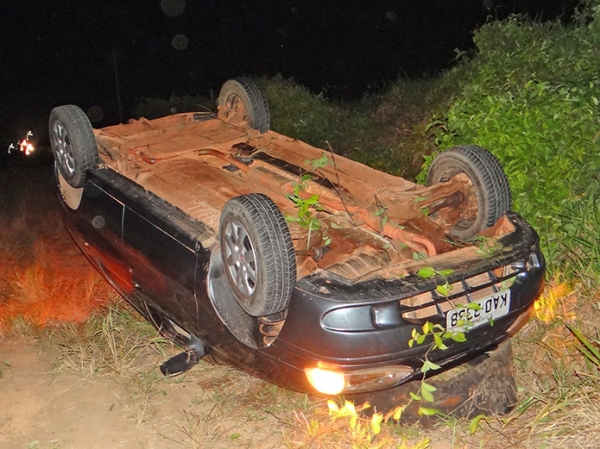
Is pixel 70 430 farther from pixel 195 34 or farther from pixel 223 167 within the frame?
pixel 195 34

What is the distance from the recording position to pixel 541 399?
12.1ft

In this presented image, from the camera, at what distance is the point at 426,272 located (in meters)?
3.31

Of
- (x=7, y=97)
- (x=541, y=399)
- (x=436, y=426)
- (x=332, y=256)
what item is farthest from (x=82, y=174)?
(x=7, y=97)

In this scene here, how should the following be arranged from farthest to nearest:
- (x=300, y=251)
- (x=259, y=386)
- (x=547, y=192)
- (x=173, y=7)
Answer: (x=173, y=7) < (x=547, y=192) < (x=259, y=386) < (x=300, y=251)

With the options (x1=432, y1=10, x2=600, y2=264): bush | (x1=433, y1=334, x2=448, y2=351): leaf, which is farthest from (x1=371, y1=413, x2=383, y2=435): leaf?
(x1=432, y1=10, x2=600, y2=264): bush

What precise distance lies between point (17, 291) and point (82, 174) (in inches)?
54.8

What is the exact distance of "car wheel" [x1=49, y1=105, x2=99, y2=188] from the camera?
4832mm

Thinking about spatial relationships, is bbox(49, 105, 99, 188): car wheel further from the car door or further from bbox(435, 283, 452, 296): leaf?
bbox(435, 283, 452, 296): leaf

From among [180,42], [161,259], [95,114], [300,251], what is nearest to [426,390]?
[300,251]

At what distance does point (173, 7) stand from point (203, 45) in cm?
130

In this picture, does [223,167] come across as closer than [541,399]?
No

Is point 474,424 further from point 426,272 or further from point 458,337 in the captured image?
point 426,272

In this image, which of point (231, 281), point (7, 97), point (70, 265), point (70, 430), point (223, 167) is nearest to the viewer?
point (231, 281)

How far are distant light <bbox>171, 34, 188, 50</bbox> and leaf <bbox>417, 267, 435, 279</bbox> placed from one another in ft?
48.7
